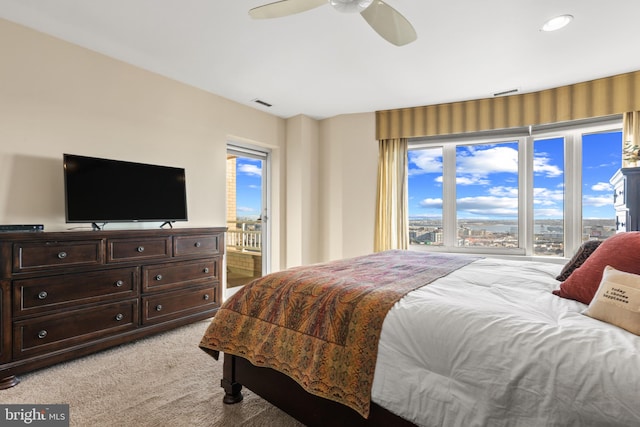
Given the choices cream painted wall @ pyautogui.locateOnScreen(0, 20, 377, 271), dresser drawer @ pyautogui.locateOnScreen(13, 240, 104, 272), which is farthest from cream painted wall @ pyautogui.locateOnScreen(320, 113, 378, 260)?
dresser drawer @ pyautogui.locateOnScreen(13, 240, 104, 272)

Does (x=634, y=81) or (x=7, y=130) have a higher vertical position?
(x=634, y=81)

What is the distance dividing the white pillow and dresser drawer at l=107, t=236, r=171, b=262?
2.84 meters

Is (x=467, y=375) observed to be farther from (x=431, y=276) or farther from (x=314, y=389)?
(x=431, y=276)

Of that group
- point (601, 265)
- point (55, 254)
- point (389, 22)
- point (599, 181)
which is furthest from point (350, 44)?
point (599, 181)

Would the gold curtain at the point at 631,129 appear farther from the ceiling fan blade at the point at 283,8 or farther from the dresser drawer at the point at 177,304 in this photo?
the dresser drawer at the point at 177,304

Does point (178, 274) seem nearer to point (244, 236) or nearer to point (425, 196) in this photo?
point (244, 236)

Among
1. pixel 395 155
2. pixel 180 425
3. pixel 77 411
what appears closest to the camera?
pixel 180 425

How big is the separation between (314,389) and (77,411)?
54.6 inches

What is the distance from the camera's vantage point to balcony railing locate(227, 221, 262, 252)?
15.0 feet

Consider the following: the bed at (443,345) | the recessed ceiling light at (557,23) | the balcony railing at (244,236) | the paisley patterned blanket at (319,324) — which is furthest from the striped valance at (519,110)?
the paisley patterned blanket at (319,324)

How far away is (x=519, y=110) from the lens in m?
3.84

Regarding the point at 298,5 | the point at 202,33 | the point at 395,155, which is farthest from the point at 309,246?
the point at 298,5

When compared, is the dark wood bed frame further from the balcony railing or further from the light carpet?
the balcony railing

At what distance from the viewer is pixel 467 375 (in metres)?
1.10
